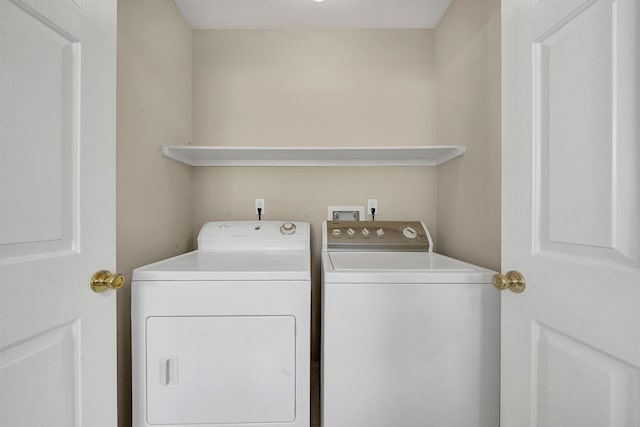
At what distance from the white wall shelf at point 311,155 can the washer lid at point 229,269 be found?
2.05ft

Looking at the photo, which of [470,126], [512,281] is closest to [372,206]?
[470,126]

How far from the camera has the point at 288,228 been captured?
178cm

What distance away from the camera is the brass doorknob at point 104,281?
79cm

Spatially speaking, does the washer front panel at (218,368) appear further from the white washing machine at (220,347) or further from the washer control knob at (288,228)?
the washer control knob at (288,228)

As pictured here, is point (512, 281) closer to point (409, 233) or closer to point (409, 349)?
point (409, 349)

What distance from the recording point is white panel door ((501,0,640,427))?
23.0 inches

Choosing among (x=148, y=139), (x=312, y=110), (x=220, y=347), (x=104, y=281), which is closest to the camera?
(x=104, y=281)

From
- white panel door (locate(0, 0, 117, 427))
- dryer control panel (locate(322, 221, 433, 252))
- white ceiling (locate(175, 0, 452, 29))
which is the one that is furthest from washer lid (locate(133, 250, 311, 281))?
white ceiling (locate(175, 0, 452, 29))

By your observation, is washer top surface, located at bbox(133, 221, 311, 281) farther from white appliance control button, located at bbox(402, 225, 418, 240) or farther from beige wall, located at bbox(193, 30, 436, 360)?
white appliance control button, located at bbox(402, 225, 418, 240)

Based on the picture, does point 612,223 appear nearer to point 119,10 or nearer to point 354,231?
point 354,231

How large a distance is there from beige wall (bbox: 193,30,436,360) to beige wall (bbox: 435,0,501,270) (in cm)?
18

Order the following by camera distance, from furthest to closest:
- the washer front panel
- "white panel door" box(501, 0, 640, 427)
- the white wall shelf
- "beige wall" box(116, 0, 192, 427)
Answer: the white wall shelf < "beige wall" box(116, 0, 192, 427) < the washer front panel < "white panel door" box(501, 0, 640, 427)

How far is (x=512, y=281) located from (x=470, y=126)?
0.97 m

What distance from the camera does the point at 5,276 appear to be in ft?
1.90
